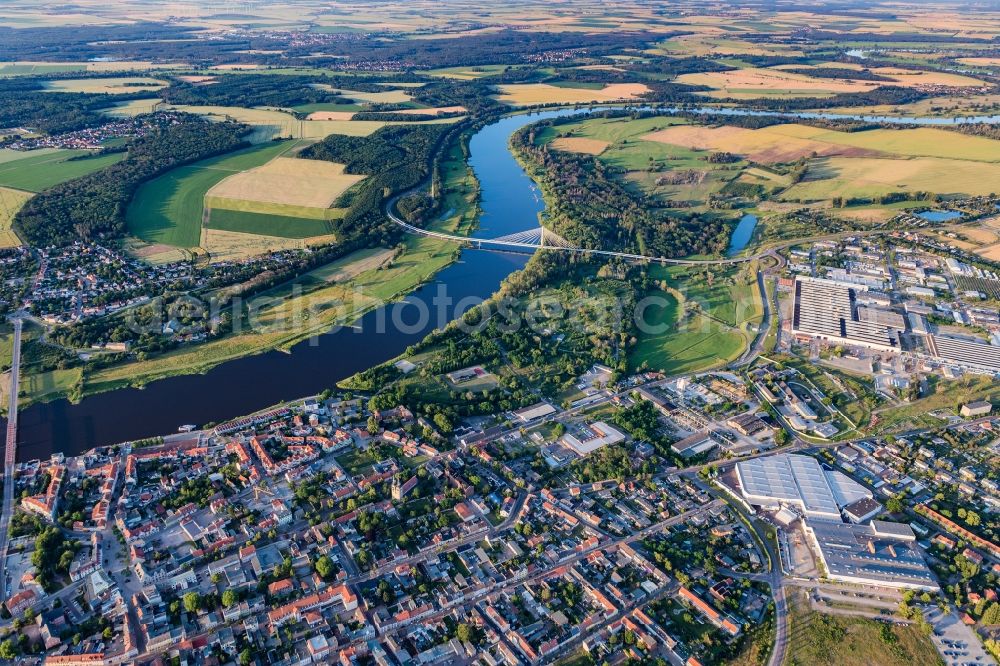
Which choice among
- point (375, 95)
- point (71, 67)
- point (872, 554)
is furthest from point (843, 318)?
point (71, 67)

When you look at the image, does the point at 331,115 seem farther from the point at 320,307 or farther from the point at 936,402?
the point at 936,402

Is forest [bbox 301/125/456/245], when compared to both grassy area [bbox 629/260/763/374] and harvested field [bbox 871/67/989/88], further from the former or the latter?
harvested field [bbox 871/67/989/88]

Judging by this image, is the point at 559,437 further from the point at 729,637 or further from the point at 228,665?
the point at 228,665

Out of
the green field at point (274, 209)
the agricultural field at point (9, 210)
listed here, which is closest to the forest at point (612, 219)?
the green field at point (274, 209)

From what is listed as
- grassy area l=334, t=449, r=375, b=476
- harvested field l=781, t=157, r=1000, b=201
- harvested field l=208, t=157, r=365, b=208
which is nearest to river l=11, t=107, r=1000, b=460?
grassy area l=334, t=449, r=375, b=476

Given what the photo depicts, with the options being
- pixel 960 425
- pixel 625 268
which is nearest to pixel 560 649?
pixel 960 425

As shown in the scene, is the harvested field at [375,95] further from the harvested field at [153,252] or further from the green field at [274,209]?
the harvested field at [153,252]

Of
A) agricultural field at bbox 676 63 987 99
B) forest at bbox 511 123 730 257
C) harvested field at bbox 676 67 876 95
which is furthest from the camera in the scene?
harvested field at bbox 676 67 876 95
